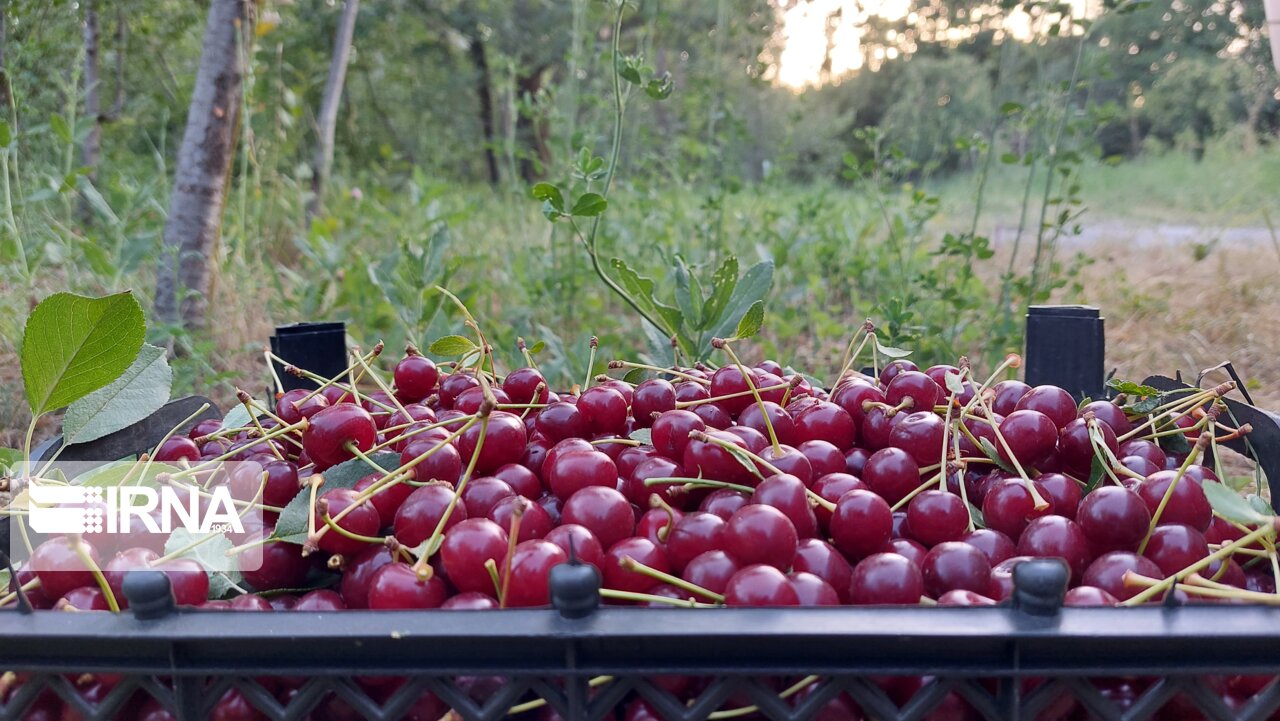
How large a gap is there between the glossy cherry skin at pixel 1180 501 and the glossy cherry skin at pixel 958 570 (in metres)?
0.14

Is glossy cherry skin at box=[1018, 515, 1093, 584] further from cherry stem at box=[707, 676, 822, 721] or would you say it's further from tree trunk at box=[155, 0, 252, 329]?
tree trunk at box=[155, 0, 252, 329]

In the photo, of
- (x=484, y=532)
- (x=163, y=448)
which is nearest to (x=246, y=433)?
(x=163, y=448)

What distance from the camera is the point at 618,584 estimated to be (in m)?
0.47

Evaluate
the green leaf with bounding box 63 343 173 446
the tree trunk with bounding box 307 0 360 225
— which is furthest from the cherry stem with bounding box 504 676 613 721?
the tree trunk with bounding box 307 0 360 225

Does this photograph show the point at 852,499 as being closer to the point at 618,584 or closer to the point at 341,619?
the point at 618,584

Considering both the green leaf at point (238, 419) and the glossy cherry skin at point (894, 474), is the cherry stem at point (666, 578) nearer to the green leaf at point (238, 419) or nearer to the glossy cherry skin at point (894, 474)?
the glossy cherry skin at point (894, 474)

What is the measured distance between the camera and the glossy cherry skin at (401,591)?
0.45m

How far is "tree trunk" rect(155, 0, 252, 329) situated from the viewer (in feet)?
5.42

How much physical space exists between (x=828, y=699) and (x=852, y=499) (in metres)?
0.16

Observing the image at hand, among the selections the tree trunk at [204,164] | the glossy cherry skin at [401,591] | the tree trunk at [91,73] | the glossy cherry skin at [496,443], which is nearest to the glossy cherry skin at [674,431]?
the glossy cherry skin at [496,443]

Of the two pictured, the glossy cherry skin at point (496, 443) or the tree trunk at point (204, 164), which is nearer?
the glossy cherry skin at point (496, 443)

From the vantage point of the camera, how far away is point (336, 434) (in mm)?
600

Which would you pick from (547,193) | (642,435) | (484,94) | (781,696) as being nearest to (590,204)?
(547,193)

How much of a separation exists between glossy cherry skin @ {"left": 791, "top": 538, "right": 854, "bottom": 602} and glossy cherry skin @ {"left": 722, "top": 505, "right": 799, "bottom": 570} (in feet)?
0.07
